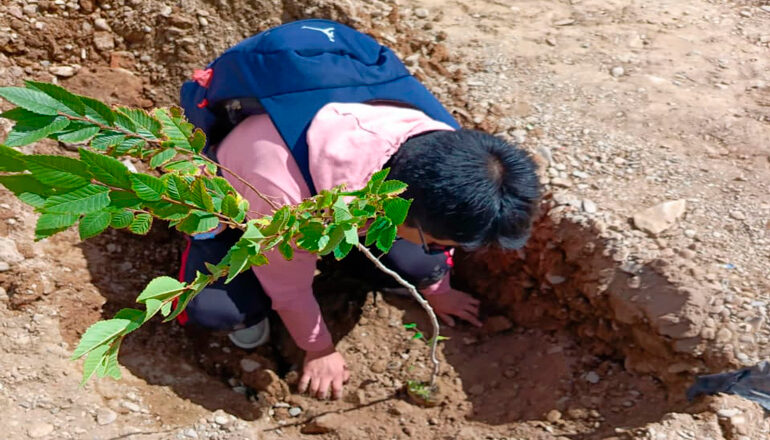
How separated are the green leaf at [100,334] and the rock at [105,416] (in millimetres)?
1000

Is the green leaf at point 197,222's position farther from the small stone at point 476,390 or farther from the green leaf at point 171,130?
the small stone at point 476,390

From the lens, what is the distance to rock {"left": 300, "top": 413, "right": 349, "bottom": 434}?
221cm

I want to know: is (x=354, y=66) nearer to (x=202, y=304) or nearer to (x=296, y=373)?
(x=202, y=304)

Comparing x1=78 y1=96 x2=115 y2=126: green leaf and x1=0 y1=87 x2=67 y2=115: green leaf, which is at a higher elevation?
x1=0 y1=87 x2=67 y2=115: green leaf

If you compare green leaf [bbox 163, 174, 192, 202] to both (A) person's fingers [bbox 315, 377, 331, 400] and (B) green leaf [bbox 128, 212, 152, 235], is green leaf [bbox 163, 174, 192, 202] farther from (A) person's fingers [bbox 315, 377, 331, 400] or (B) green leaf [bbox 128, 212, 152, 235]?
(A) person's fingers [bbox 315, 377, 331, 400]

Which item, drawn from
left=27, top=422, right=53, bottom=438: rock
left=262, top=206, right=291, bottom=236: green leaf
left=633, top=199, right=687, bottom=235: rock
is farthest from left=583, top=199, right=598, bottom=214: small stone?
left=27, top=422, right=53, bottom=438: rock

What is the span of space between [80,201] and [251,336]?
1623mm

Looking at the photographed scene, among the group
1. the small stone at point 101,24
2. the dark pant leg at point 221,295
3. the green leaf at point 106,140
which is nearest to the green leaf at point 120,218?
the green leaf at point 106,140

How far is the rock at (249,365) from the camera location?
2.45 m

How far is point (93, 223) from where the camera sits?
101 centimetres

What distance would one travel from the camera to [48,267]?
7.64 feet

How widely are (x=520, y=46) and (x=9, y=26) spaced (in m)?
2.07

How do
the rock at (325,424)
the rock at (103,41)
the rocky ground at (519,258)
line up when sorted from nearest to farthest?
the rocky ground at (519,258)
the rock at (325,424)
the rock at (103,41)

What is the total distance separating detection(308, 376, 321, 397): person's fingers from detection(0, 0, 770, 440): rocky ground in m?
0.03
